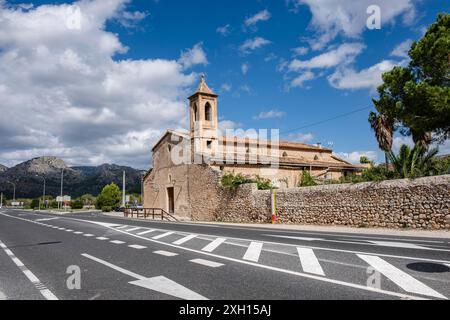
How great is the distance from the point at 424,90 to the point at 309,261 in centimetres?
1360

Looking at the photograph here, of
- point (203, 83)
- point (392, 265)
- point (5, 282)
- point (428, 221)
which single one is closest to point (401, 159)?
point (428, 221)

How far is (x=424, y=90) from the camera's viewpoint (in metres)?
17.0

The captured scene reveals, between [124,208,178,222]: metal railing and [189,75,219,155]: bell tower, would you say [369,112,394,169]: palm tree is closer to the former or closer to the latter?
[189,75,219,155]: bell tower

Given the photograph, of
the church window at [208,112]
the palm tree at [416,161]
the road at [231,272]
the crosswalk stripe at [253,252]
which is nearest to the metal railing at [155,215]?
the church window at [208,112]

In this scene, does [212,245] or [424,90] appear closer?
[212,245]

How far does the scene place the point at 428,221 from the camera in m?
14.8

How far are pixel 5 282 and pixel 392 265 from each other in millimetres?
6819

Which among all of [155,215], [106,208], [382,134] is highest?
[382,134]

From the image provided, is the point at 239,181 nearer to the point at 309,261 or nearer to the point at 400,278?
the point at 309,261

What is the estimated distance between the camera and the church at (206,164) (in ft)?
103

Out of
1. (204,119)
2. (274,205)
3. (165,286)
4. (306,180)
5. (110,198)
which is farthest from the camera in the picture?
(110,198)

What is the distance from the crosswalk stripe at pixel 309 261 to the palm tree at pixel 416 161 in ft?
34.8

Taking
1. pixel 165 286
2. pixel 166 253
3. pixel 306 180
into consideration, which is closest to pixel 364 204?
pixel 166 253

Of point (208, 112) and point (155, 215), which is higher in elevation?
point (208, 112)
